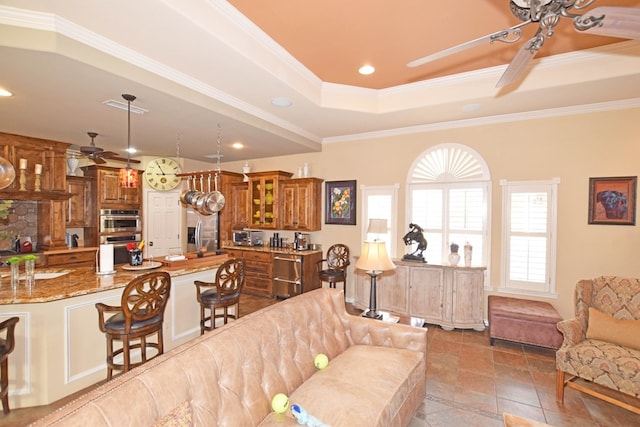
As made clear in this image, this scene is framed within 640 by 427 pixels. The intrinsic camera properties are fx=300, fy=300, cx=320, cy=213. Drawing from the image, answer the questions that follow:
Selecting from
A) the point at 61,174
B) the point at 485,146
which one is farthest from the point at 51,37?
the point at 485,146

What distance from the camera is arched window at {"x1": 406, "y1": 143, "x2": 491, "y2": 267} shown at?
4469 millimetres

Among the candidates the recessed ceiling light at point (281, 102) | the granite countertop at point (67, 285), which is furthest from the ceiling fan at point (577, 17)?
the granite countertop at point (67, 285)

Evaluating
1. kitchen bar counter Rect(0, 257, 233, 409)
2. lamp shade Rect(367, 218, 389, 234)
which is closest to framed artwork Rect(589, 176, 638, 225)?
lamp shade Rect(367, 218, 389, 234)

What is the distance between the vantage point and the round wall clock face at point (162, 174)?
21.2ft

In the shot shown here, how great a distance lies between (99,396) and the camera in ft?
3.91

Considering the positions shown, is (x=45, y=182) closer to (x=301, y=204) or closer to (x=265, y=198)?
(x=265, y=198)

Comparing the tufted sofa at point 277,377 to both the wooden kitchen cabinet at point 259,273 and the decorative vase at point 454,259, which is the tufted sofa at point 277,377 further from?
the wooden kitchen cabinet at point 259,273

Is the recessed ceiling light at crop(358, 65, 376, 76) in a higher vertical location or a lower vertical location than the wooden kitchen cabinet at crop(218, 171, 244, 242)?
higher

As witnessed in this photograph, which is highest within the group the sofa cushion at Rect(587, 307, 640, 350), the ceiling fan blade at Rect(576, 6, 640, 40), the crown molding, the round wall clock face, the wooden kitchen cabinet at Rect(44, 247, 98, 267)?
the crown molding

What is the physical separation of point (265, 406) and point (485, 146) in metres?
4.40

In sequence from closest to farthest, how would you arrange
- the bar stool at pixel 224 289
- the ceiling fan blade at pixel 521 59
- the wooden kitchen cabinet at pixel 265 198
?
the ceiling fan blade at pixel 521 59, the bar stool at pixel 224 289, the wooden kitchen cabinet at pixel 265 198

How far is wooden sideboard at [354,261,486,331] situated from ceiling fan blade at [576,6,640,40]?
3.01m

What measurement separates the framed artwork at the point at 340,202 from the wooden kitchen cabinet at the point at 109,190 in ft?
13.5

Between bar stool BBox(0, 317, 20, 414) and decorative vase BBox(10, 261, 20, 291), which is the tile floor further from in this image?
decorative vase BBox(10, 261, 20, 291)
